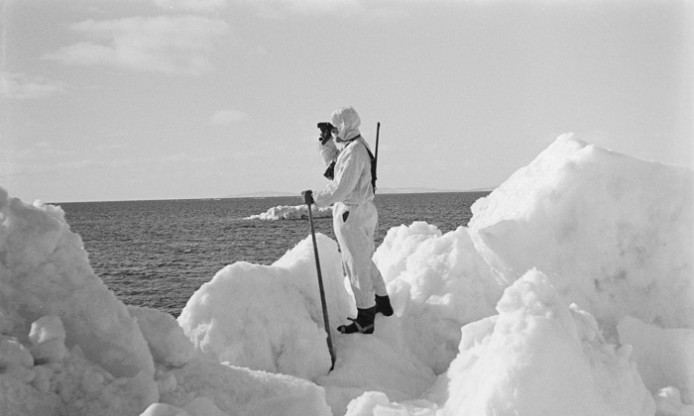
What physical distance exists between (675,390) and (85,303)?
16.2 ft

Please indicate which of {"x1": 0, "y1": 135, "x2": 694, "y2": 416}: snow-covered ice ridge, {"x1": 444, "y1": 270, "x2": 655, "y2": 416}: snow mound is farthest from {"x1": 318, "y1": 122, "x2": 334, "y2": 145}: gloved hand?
{"x1": 444, "y1": 270, "x2": 655, "y2": 416}: snow mound

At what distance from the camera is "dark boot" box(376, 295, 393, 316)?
615cm

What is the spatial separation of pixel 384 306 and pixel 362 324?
35 centimetres

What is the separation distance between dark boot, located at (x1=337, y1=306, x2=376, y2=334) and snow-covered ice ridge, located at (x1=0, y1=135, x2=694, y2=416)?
0.12 meters

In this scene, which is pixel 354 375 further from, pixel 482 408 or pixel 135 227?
pixel 135 227

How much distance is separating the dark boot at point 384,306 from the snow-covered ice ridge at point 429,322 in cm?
10

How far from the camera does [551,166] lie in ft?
23.9

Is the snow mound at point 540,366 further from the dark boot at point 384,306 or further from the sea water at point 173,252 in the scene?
the sea water at point 173,252

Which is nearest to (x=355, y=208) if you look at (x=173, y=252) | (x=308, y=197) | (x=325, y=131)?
(x=308, y=197)

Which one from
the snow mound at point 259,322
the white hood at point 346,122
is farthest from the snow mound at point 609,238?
the snow mound at point 259,322

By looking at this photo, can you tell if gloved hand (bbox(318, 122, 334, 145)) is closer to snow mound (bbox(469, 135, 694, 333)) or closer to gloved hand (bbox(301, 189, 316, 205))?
gloved hand (bbox(301, 189, 316, 205))

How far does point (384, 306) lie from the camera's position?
20.2 feet

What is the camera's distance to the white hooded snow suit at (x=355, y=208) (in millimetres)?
5875

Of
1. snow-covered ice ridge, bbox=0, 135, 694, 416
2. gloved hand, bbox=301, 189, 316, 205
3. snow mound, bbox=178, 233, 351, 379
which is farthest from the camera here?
gloved hand, bbox=301, 189, 316, 205
